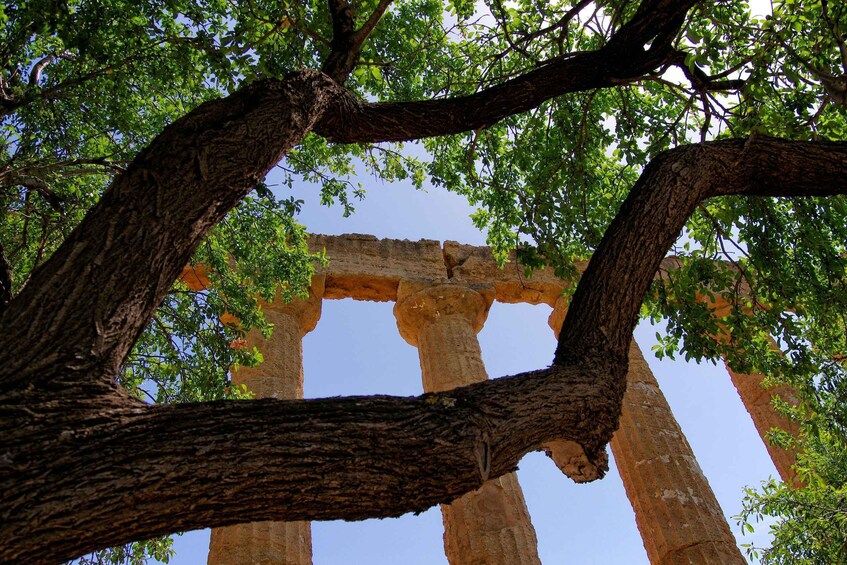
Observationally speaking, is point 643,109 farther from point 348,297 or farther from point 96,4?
point 348,297

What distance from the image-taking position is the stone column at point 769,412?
12250 millimetres

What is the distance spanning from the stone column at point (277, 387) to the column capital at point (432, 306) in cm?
153

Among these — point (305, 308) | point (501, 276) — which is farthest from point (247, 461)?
point (501, 276)

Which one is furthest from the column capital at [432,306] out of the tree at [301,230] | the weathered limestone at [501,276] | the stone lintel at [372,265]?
the tree at [301,230]

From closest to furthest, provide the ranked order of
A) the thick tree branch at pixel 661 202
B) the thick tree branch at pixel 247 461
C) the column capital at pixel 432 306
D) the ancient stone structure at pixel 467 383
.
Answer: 1. the thick tree branch at pixel 247 461
2. the thick tree branch at pixel 661 202
3. the ancient stone structure at pixel 467 383
4. the column capital at pixel 432 306

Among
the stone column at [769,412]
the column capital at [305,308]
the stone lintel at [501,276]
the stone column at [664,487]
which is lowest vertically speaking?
the stone column at [664,487]

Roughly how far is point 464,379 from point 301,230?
13.0 feet

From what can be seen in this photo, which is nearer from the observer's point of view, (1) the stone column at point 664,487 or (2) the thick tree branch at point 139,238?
(2) the thick tree branch at point 139,238

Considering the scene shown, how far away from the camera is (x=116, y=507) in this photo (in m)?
2.02

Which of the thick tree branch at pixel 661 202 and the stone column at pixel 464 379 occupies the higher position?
the stone column at pixel 464 379

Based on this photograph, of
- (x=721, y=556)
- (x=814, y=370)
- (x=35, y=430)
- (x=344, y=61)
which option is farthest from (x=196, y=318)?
(x=721, y=556)

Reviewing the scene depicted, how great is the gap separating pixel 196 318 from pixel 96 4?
2.94 metres

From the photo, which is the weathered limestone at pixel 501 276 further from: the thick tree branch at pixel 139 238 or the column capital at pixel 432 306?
the thick tree branch at pixel 139 238

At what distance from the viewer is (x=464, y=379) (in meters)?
11.0
